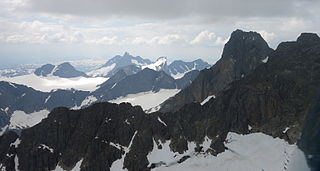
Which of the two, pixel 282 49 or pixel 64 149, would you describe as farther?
pixel 282 49

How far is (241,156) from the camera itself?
116 meters

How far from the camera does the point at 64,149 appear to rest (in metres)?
141

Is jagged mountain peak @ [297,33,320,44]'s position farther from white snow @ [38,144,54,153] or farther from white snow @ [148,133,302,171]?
white snow @ [38,144,54,153]

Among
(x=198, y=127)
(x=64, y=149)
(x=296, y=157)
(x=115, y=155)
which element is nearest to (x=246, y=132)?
Result: (x=198, y=127)

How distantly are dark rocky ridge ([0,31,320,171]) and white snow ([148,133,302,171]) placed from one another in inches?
115

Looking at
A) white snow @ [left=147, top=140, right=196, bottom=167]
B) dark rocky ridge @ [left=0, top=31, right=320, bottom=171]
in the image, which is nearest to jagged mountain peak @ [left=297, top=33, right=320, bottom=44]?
dark rocky ridge @ [left=0, top=31, right=320, bottom=171]

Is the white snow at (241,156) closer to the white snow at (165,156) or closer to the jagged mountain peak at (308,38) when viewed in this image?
the white snow at (165,156)

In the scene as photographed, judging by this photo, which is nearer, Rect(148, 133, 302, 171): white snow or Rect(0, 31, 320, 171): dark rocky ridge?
Rect(148, 133, 302, 171): white snow

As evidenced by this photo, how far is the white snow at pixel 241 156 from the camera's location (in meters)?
108

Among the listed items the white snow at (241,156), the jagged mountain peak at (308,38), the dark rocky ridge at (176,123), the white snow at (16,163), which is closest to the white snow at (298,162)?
the white snow at (241,156)

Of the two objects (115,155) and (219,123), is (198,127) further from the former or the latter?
(115,155)

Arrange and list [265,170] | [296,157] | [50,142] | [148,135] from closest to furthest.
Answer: [296,157] → [265,170] → [148,135] → [50,142]

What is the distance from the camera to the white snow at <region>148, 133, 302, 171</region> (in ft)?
354

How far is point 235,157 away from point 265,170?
14071mm
